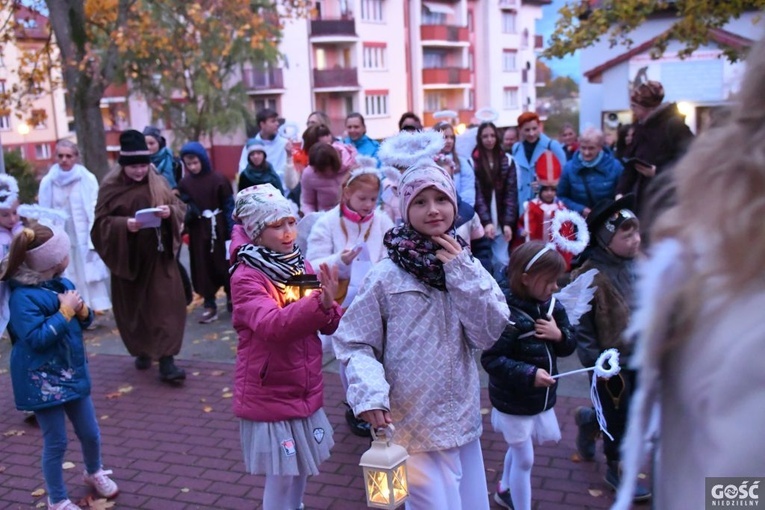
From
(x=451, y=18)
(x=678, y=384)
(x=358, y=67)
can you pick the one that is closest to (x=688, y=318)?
(x=678, y=384)

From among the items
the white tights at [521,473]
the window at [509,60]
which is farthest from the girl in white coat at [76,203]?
the window at [509,60]

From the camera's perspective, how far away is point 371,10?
161 feet

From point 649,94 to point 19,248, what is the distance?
207 inches

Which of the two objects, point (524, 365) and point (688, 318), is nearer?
point (688, 318)

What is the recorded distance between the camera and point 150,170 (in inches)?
251

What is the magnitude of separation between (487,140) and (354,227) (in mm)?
3528

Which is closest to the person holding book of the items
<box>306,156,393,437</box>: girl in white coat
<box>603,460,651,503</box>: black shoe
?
<box>306,156,393,437</box>: girl in white coat

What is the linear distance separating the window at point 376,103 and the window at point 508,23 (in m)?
15.8

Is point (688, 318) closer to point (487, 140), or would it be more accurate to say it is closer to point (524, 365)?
point (524, 365)

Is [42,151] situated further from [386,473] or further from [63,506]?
[386,473]

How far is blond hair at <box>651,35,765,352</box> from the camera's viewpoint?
1.16 m

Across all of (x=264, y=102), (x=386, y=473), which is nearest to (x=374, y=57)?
(x=264, y=102)

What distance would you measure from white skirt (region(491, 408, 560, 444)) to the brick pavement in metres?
0.57

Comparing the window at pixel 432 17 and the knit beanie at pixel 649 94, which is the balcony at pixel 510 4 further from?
the knit beanie at pixel 649 94
